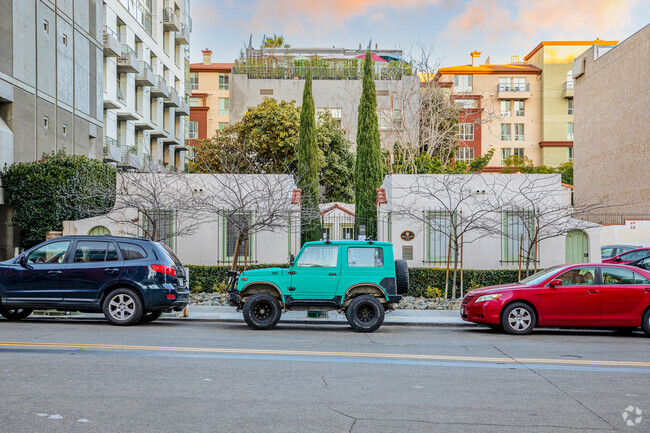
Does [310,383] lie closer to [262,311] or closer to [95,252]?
[262,311]

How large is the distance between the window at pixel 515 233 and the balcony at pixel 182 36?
37.4 metres

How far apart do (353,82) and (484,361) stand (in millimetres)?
44091

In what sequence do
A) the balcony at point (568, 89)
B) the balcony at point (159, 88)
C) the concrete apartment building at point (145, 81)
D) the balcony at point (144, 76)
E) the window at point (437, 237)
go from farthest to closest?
the balcony at point (568, 89), the balcony at point (159, 88), the balcony at point (144, 76), the concrete apartment building at point (145, 81), the window at point (437, 237)

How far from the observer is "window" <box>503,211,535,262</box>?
816 inches

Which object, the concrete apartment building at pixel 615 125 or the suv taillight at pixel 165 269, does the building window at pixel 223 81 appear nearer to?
the concrete apartment building at pixel 615 125

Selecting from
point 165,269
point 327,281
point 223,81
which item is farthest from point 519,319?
point 223,81

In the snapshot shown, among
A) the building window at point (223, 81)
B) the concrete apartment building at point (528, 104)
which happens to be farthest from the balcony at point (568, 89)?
the building window at point (223, 81)

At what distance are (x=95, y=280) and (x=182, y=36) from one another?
41937 millimetres

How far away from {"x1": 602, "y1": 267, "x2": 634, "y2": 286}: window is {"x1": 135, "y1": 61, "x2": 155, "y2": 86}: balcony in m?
35.5

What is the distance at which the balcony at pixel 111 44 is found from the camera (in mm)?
36125

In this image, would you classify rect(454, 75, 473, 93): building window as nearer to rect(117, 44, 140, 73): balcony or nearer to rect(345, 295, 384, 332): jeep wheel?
rect(117, 44, 140, 73): balcony

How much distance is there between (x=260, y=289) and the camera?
13242 mm

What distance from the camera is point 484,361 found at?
31.2 feet

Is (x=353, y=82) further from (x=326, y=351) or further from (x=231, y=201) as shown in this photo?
(x=326, y=351)
